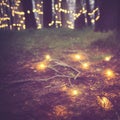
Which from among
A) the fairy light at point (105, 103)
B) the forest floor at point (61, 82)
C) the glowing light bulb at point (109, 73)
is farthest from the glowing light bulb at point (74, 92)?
the glowing light bulb at point (109, 73)

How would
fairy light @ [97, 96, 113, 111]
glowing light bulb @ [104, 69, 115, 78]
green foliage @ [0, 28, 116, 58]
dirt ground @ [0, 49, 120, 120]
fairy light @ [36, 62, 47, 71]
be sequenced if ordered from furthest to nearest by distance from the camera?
green foliage @ [0, 28, 116, 58], fairy light @ [36, 62, 47, 71], glowing light bulb @ [104, 69, 115, 78], fairy light @ [97, 96, 113, 111], dirt ground @ [0, 49, 120, 120]

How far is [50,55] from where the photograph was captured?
28.7 feet

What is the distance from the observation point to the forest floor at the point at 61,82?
4770 millimetres

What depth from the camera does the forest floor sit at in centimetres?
477

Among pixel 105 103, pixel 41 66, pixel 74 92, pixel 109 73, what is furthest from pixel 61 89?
pixel 41 66

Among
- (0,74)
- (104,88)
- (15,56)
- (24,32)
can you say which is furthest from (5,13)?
(104,88)

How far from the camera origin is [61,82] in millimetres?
6250

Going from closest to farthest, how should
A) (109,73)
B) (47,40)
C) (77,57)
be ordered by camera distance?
(109,73)
(77,57)
(47,40)

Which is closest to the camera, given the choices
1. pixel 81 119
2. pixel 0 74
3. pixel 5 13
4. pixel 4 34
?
pixel 81 119

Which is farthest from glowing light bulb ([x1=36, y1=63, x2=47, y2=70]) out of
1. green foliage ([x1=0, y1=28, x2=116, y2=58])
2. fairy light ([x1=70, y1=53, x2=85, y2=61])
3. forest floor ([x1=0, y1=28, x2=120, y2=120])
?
green foliage ([x1=0, y1=28, x2=116, y2=58])

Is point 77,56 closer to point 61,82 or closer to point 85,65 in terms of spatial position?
point 85,65

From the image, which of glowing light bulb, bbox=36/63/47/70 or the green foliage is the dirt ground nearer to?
glowing light bulb, bbox=36/63/47/70

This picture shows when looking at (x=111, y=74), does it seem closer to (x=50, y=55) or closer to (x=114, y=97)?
(x=114, y=97)

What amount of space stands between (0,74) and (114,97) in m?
3.49
